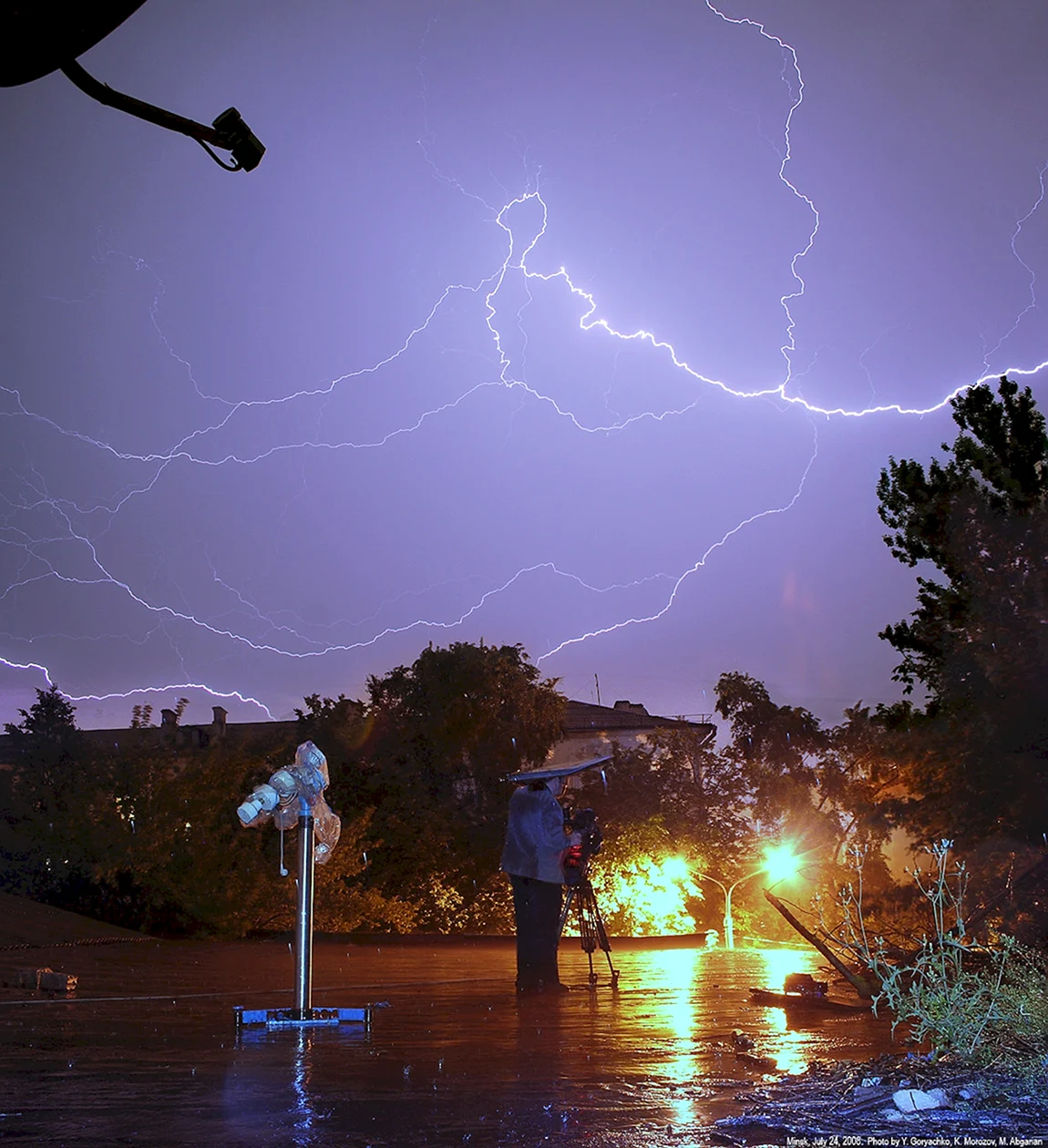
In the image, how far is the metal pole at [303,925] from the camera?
5867mm

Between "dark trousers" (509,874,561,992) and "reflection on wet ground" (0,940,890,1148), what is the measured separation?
0.24 meters

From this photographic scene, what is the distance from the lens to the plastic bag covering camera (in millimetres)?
6059

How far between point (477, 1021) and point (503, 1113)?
107 inches

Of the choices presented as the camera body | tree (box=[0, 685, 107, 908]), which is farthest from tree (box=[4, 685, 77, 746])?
the camera body

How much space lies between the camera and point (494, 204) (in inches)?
838

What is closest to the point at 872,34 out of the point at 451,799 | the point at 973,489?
the point at 973,489

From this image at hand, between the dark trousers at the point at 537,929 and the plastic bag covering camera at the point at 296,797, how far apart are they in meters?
1.61

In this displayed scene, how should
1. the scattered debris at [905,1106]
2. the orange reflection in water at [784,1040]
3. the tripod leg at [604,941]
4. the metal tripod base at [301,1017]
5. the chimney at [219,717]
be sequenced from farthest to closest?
the chimney at [219,717] < the tripod leg at [604,941] < the metal tripod base at [301,1017] < the orange reflection in water at [784,1040] < the scattered debris at [905,1106]

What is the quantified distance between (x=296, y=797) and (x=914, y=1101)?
3.93 meters

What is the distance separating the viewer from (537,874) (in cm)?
743

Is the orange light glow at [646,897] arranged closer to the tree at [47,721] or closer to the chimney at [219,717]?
the tree at [47,721]

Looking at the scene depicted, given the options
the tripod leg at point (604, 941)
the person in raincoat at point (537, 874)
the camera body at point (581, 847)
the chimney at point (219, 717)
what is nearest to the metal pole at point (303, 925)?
the person in raincoat at point (537, 874)

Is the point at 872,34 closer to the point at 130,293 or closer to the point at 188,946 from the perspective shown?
the point at 130,293

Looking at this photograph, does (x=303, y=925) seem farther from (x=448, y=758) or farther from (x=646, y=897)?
(x=448, y=758)
